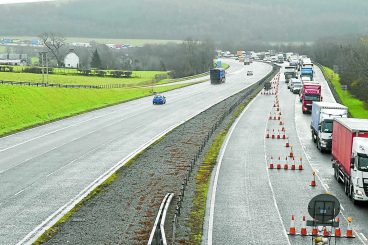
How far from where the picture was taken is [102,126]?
57156 mm

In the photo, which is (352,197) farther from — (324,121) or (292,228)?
(324,121)

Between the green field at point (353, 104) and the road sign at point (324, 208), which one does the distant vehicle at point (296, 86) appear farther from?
the road sign at point (324, 208)

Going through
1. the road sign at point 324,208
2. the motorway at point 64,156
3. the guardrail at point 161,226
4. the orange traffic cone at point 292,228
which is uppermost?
the road sign at point 324,208

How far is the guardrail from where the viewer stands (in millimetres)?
19389

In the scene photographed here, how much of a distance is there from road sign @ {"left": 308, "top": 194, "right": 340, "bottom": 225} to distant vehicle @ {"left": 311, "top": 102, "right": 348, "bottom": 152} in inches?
1009

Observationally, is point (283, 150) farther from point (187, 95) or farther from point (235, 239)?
point (187, 95)

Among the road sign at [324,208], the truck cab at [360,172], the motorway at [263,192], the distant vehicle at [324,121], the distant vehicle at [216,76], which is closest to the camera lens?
the road sign at [324,208]

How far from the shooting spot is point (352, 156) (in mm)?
28547

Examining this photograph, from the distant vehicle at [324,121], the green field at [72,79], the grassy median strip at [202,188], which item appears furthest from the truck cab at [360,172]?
the green field at [72,79]

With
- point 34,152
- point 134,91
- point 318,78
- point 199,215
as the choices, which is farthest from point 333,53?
point 199,215

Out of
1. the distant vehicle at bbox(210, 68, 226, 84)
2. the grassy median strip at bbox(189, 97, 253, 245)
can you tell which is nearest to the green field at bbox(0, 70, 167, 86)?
the distant vehicle at bbox(210, 68, 226, 84)

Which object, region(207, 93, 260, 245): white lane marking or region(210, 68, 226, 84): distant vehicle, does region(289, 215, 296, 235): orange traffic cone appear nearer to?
region(207, 93, 260, 245): white lane marking

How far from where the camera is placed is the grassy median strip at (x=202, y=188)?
74.2 feet

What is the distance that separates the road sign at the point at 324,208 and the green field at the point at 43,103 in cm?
3802
